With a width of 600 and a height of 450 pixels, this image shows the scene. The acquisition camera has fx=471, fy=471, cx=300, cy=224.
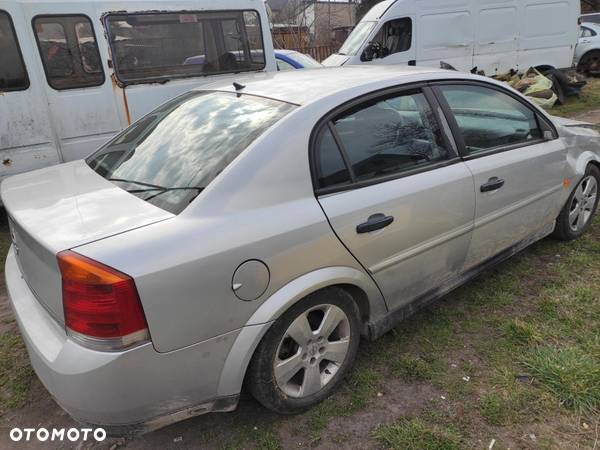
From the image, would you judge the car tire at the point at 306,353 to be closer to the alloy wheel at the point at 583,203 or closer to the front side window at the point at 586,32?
the alloy wheel at the point at 583,203

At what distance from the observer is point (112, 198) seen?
2109 mm

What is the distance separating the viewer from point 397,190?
2.40m

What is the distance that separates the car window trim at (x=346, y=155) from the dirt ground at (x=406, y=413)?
1.02 m

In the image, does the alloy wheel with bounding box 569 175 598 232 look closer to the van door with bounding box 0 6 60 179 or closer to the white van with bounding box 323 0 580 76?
the van door with bounding box 0 6 60 179

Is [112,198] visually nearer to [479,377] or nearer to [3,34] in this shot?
[479,377]

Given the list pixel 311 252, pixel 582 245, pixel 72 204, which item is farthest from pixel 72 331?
pixel 582 245

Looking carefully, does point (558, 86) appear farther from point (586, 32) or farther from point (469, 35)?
point (586, 32)

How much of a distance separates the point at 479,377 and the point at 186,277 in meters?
1.68

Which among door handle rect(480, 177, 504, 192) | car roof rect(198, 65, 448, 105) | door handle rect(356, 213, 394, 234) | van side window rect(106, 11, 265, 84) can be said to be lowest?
door handle rect(480, 177, 504, 192)

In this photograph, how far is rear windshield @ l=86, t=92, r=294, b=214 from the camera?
2.07 metres

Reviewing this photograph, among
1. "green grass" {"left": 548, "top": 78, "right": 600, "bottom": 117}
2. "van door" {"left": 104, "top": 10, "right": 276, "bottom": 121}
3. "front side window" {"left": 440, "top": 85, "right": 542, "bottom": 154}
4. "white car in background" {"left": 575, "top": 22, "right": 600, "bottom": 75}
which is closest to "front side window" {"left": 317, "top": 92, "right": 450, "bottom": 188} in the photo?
"front side window" {"left": 440, "top": 85, "right": 542, "bottom": 154}

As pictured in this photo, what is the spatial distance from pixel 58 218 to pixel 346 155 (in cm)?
132

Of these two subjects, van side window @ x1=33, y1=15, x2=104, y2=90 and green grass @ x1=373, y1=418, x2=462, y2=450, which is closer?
green grass @ x1=373, y1=418, x2=462, y2=450

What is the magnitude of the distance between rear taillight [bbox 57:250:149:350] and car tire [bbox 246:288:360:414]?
1.91 feet
